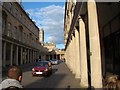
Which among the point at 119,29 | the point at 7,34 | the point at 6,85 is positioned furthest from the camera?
the point at 7,34

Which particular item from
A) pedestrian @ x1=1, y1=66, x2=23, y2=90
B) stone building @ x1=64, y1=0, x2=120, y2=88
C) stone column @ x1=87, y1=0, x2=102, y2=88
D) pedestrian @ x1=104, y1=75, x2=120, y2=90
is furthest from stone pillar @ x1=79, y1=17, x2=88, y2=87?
pedestrian @ x1=1, y1=66, x2=23, y2=90

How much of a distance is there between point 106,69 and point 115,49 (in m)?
3.02

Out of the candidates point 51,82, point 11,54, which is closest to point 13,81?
point 51,82

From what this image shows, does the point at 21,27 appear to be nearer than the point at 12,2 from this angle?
No

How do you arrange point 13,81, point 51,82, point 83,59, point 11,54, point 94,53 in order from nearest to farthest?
point 13,81
point 94,53
point 83,59
point 51,82
point 11,54

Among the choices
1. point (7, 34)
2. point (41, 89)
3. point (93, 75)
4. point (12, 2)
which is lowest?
point (41, 89)

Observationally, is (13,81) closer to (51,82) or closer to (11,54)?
(51,82)

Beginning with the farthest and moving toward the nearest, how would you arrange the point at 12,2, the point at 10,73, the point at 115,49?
the point at 12,2
the point at 115,49
the point at 10,73

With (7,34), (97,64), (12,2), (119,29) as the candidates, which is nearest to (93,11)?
(97,64)

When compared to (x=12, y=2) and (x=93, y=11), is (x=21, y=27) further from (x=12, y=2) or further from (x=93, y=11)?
(x=93, y=11)

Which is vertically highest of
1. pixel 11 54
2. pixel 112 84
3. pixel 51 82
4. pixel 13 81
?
pixel 11 54

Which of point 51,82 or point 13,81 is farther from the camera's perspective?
point 51,82

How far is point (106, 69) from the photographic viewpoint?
17.7 m

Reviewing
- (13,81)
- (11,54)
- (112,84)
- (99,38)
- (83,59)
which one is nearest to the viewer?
(13,81)
